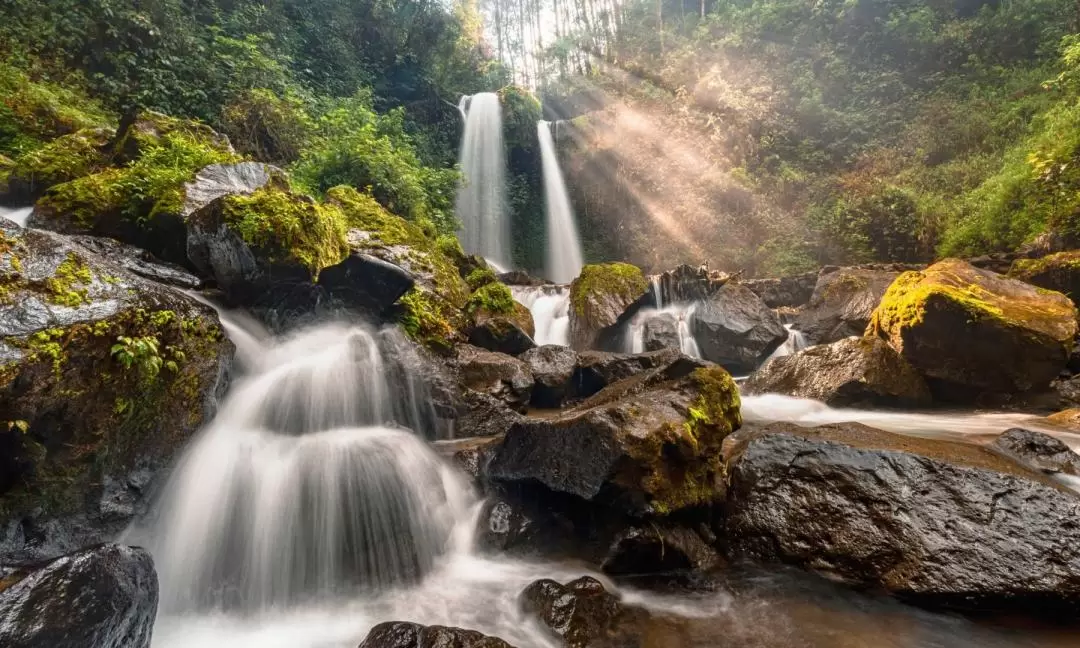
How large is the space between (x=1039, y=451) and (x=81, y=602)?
23.8 feet

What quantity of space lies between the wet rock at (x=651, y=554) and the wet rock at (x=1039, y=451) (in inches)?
127

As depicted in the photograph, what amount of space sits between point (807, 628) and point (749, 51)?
26.5 metres

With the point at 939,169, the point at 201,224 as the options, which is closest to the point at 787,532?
the point at 201,224

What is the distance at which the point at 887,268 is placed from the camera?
451 inches

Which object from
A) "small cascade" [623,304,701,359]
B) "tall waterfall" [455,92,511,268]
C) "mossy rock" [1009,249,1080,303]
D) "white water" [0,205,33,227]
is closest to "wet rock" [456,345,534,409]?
"small cascade" [623,304,701,359]

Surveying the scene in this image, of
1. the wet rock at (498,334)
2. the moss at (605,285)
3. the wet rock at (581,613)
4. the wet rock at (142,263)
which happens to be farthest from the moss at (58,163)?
the moss at (605,285)

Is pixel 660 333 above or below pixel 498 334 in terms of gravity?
below

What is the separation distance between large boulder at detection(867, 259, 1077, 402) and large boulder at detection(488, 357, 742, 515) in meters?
4.73

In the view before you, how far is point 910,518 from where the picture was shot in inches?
137

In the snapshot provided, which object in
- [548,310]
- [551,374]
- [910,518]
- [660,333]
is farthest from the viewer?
[548,310]

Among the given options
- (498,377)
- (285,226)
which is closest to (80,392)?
(285,226)

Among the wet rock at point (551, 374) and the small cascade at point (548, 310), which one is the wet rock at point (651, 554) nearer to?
the wet rock at point (551, 374)

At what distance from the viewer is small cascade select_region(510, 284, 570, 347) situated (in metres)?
11.1

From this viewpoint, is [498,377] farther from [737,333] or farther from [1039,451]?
[1039,451]
